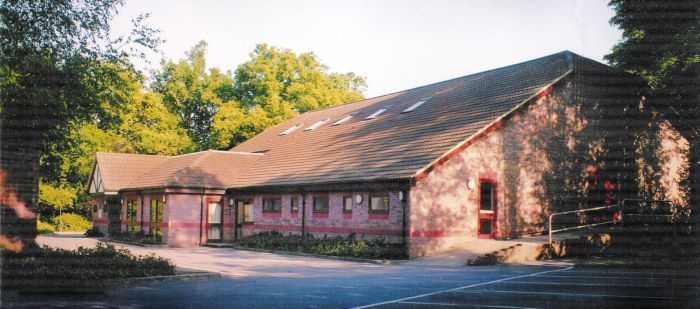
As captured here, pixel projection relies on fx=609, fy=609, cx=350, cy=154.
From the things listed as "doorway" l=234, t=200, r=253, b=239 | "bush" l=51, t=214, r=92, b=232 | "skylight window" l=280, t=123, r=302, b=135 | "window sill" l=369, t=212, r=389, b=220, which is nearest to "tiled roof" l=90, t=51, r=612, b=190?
"skylight window" l=280, t=123, r=302, b=135

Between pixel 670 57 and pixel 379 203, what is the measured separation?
43.9 feet

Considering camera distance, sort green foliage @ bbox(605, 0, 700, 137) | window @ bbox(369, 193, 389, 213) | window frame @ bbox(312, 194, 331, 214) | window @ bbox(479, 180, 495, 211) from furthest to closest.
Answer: window frame @ bbox(312, 194, 331, 214), green foliage @ bbox(605, 0, 700, 137), window @ bbox(479, 180, 495, 211), window @ bbox(369, 193, 389, 213)

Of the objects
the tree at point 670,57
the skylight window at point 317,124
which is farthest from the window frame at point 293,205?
the tree at point 670,57

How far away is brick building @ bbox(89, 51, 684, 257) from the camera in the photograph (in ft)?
72.5

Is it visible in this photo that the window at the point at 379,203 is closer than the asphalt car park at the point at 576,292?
No

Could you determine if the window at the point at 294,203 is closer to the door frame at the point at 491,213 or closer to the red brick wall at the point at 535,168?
the red brick wall at the point at 535,168

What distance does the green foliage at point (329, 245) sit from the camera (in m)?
20.9

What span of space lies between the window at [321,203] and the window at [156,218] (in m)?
9.49

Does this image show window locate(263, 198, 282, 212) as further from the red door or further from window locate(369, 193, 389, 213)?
the red door

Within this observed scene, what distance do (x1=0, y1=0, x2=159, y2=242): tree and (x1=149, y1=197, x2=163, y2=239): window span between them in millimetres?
15402

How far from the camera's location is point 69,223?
49656mm

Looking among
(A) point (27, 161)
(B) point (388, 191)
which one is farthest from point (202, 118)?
(A) point (27, 161)

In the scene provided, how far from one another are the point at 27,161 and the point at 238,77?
131 ft

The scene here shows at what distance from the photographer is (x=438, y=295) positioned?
1221 centimetres
